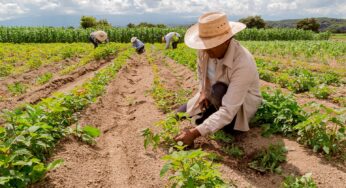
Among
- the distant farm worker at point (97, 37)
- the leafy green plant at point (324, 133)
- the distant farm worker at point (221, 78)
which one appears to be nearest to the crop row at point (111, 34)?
the distant farm worker at point (97, 37)

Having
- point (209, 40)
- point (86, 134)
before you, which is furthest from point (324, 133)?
point (86, 134)

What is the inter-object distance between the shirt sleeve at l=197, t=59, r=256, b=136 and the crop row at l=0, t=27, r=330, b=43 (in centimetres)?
2501

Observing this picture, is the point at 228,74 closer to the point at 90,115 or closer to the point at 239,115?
the point at 239,115

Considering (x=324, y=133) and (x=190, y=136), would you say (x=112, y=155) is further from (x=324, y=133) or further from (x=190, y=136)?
(x=324, y=133)

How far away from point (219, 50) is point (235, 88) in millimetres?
432

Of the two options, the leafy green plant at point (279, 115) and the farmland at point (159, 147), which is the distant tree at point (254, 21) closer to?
the farmland at point (159, 147)

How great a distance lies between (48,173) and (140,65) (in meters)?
9.59

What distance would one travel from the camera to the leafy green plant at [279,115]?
3.96 meters

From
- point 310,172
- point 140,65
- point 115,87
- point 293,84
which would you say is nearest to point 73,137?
point 310,172

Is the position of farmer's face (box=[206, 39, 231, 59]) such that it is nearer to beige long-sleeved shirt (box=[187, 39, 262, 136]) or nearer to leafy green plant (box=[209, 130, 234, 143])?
beige long-sleeved shirt (box=[187, 39, 262, 136])

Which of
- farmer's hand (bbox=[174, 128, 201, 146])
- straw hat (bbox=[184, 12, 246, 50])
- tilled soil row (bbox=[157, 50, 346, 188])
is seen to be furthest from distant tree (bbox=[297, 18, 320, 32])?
farmer's hand (bbox=[174, 128, 201, 146])

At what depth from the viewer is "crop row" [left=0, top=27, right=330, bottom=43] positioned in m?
25.1

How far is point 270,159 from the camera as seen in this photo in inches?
137

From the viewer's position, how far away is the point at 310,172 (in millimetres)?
3146
